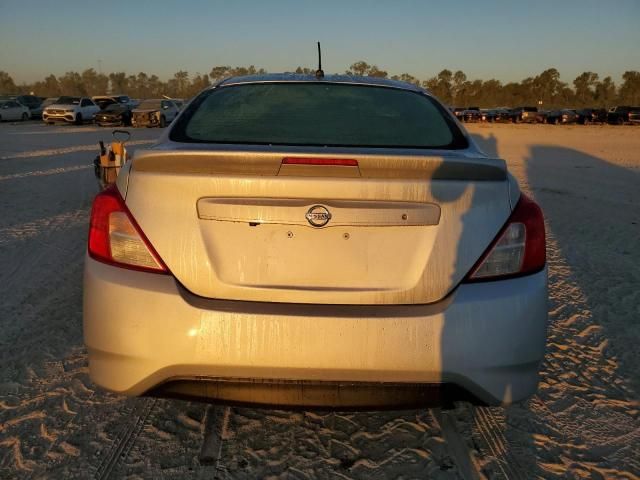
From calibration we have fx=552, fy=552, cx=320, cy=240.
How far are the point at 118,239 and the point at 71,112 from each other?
1298 inches

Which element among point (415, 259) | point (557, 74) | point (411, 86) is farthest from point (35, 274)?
point (557, 74)

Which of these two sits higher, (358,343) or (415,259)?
(415,259)

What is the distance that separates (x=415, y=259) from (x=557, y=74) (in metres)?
104

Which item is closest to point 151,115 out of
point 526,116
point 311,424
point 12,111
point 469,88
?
point 12,111

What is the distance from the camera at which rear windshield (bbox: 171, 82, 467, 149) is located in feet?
8.30

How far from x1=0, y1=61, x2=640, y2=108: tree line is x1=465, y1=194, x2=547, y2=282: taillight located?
8222cm

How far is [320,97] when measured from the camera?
2.97 meters

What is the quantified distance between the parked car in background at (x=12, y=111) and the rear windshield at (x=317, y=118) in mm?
39380

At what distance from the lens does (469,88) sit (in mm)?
100562

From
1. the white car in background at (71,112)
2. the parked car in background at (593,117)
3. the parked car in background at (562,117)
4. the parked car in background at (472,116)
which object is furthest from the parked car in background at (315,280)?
the parked car in background at (472,116)

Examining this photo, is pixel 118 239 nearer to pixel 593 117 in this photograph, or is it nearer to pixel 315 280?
pixel 315 280

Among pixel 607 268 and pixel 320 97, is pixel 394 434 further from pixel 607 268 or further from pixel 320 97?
pixel 607 268

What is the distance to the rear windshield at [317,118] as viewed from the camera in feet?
8.30

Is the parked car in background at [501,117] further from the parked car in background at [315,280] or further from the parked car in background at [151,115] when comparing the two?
the parked car in background at [315,280]
